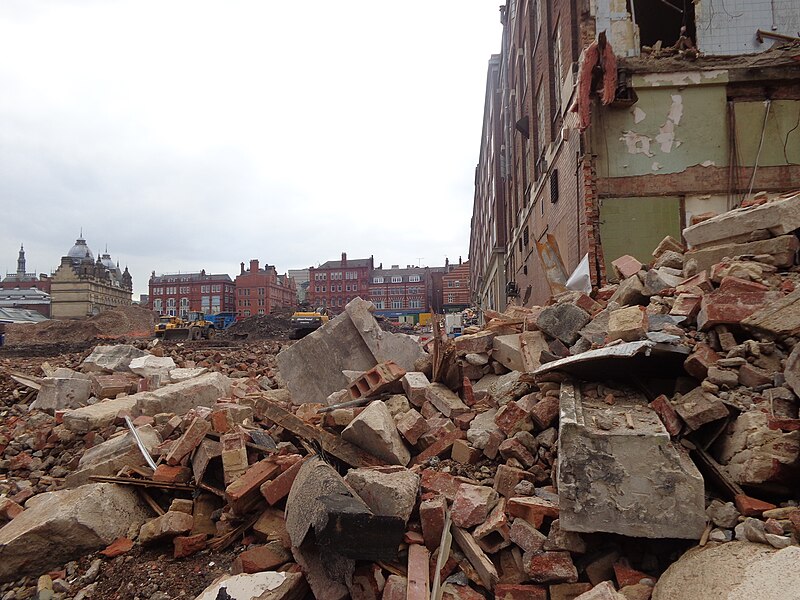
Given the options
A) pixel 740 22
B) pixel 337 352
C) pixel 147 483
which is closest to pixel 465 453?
pixel 147 483

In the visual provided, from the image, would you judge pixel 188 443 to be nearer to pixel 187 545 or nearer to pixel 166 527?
pixel 166 527

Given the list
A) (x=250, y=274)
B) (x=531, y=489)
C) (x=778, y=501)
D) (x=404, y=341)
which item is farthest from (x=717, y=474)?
(x=250, y=274)

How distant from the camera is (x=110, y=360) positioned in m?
10.6

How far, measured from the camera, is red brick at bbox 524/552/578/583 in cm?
262

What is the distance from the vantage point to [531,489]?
10.4ft

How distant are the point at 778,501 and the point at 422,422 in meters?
2.55

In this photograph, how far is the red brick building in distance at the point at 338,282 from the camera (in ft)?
237

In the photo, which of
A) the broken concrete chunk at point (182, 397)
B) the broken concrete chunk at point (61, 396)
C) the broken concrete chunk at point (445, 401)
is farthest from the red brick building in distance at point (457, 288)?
the broken concrete chunk at point (445, 401)

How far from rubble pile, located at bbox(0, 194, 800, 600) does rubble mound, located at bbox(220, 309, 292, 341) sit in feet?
87.3

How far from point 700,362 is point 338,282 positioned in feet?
234

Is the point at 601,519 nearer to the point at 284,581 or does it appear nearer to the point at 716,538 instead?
the point at 716,538

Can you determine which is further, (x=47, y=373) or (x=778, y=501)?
(x=47, y=373)

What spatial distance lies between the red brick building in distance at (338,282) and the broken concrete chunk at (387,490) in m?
68.0

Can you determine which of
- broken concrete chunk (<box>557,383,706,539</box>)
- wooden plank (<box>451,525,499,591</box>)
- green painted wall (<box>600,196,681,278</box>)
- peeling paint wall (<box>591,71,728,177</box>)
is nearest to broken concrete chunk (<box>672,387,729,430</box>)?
broken concrete chunk (<box>557,383,706,539</box>)
